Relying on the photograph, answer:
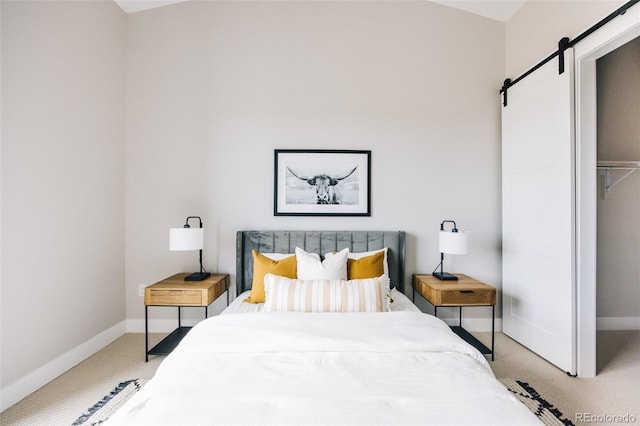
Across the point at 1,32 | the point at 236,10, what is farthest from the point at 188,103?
the point at 1,32

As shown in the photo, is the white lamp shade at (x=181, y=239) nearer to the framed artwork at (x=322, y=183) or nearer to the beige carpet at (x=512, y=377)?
the framed artwork at (x=322, y=183)

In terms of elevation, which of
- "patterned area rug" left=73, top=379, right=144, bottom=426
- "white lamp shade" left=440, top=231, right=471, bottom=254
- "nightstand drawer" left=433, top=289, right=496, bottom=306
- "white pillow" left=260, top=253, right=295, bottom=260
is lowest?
"patterned area rug" left=73, top=379, right=144, bottom=426

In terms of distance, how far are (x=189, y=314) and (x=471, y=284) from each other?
2.64 meters

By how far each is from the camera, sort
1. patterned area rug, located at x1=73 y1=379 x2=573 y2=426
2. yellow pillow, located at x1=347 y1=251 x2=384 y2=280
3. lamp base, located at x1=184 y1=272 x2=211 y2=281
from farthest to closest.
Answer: lamp base, located at x1=184 y1=272 x2=211 y2=281 → yellow pillow, located at x1=347 y1=251 x2=384 y2=280 → patterned area rug, located at x1=73 y1=379 x2=573 y2=426

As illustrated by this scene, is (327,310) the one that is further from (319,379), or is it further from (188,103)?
(188,103)

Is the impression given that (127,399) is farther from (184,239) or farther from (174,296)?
(184,239)

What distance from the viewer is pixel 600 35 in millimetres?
2045

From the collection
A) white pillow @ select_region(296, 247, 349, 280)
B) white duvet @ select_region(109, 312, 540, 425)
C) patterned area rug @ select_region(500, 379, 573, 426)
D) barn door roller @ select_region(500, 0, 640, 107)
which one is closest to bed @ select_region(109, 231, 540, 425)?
white duvet @ select_region(109, 312, 540, 425)

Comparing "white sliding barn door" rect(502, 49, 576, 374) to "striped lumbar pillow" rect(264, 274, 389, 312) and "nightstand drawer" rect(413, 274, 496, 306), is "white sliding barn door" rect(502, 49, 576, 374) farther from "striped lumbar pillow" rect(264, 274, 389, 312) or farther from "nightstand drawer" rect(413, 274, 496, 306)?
"striped lumbar pillow" rect(264, 274, 389, 312)

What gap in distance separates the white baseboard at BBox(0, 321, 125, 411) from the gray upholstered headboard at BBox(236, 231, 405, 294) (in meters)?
1.26

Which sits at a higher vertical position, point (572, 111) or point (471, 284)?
point (572, 111)

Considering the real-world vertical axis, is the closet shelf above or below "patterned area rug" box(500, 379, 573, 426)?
above

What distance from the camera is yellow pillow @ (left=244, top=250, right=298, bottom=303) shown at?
2.54 meters

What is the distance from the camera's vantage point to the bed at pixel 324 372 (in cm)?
105
